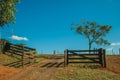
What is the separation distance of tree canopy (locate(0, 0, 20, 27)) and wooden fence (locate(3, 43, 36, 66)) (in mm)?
3640

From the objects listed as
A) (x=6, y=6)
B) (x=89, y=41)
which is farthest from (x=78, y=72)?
(x=89, y=41)

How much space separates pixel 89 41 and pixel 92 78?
43171 millimetres

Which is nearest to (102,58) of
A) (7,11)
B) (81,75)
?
(81,75)

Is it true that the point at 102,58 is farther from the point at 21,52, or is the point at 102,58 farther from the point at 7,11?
the point at 7,11

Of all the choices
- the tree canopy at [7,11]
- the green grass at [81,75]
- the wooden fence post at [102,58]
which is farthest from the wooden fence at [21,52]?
the wooden fence post at [102,58]

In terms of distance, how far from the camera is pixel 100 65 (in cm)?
2134

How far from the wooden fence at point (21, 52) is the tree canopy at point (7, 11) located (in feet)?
11.9

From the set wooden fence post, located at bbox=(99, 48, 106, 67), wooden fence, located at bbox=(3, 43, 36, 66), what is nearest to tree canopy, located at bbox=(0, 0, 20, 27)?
wooden fence, located at bbox=(3, 43, 36, 66)

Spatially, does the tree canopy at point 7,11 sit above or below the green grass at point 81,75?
above

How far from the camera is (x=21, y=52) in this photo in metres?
26.2

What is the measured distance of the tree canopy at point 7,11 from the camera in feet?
92.7

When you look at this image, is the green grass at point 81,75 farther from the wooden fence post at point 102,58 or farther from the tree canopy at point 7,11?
the tree canopy at point 7,11

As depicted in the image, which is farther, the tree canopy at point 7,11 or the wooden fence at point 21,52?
the tree canopy at point 7,11

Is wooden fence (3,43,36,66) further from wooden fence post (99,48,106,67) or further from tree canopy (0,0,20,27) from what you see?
wooden fence post (99,48,106,67)
